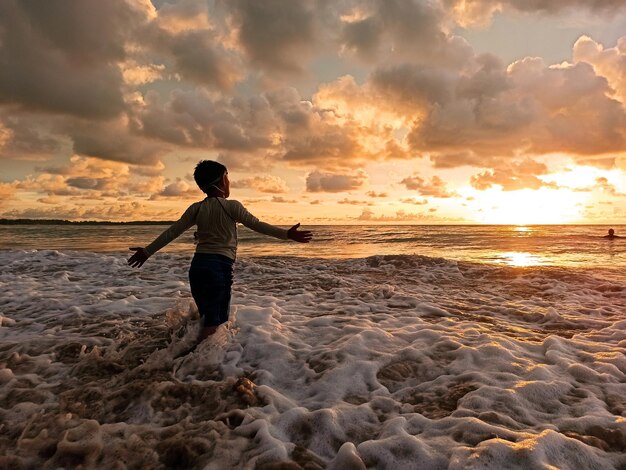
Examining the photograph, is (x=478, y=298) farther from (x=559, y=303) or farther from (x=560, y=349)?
(x=560, y=349)

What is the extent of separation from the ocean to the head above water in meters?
1.91

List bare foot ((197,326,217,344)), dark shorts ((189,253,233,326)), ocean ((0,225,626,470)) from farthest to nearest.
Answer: bare foot ((197,326,217,344))
dark shorts ((189,253,233,326))
ocean ((0,225,626,470))

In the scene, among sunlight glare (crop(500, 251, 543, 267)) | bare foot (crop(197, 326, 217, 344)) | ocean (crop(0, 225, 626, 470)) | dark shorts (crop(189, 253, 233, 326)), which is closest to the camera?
ocean (crop(0, 225, 626, 470))

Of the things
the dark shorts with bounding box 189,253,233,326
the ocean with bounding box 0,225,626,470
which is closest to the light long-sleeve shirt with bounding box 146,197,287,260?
the dark shorts with bounding box 189,253,233,326

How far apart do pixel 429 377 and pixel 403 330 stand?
1668mm

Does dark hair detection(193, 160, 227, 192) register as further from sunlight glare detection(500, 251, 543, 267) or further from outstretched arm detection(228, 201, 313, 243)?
sunlight glare detection(500, 251, 543, 267)

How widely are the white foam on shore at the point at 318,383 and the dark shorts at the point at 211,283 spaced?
42 centimetres

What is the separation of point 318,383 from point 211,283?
183 centimetres

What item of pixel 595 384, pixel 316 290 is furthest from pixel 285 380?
pixel 316 290

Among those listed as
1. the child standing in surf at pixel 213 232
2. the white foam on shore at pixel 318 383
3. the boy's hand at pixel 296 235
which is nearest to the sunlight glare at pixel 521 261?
the white foam on shore at pixel 318 383

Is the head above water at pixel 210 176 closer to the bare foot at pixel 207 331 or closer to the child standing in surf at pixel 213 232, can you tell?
the child standing in surf at pixel 213 232

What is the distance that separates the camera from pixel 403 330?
6.17 metres

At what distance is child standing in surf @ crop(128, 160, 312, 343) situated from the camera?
16.7ft

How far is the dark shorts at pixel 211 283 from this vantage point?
508 cm
